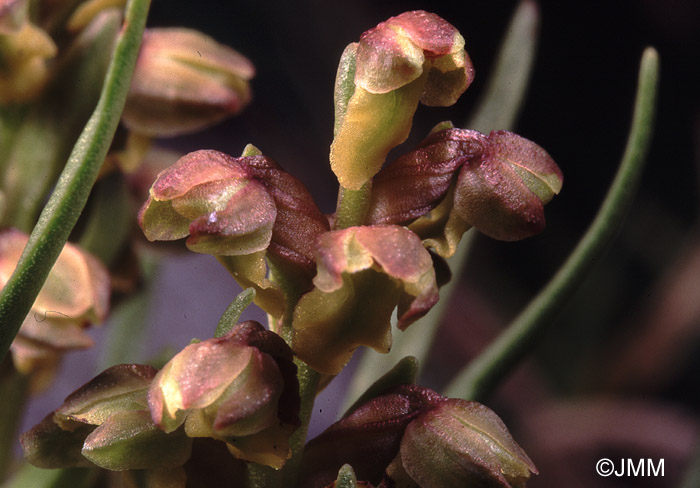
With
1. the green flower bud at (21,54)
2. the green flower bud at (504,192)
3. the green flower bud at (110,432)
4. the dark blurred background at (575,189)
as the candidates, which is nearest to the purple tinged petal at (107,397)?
the green flower bud at (110,432)

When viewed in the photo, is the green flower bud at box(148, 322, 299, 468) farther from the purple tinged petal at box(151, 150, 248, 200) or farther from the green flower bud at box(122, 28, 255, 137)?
the green flower bud at box(122, 28, 255, 137)

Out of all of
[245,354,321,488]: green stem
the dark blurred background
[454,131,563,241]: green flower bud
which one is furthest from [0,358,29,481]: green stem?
the dark blurred background

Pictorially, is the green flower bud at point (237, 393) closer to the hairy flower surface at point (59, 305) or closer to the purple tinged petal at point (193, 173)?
the purple tinged petal at point (193, 173)

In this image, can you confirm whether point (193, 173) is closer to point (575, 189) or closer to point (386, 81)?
point (386, 81)

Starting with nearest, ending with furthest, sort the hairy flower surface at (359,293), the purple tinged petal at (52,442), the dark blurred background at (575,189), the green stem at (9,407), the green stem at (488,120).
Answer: the hairy flower surface at (359,293) → the purple tinged petal at (52,442) → the green stem at (9,407) → the green stem at (488,120) → the dark blurred background at (575,189)

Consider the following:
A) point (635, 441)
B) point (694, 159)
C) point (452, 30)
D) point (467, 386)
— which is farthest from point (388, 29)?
point (694, 159)
